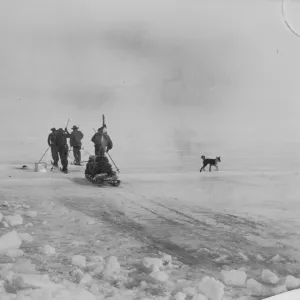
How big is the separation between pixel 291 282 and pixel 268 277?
14 cm

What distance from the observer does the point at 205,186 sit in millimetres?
1812

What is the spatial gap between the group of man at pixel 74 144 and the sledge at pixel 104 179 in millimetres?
35

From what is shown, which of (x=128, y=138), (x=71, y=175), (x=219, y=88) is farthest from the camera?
(x=219, y=88)

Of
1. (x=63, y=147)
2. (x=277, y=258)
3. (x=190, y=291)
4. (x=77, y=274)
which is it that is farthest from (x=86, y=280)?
(x=277, y=258)

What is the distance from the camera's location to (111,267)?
1.52 m

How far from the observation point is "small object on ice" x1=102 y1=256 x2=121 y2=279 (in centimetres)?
150

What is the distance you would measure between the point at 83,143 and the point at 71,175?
0.14 metres

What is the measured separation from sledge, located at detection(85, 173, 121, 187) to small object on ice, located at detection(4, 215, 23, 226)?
31cm

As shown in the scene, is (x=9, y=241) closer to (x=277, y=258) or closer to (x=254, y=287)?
(x=254, y=287)

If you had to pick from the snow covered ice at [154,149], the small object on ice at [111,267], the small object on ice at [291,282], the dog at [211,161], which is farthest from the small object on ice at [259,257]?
the small object on ice at [111,267]

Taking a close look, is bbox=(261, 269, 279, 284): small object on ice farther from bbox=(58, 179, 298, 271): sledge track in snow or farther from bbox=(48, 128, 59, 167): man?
bbox=(48, 128, 59, 167): man

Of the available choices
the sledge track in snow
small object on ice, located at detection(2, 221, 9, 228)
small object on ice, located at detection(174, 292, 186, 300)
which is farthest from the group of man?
small object on ice, located at detection(174, 292, 186, 300)

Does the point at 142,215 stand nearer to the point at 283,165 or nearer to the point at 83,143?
the point at 83,143

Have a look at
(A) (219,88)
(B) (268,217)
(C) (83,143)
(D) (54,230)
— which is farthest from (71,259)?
(A) (219,88)
